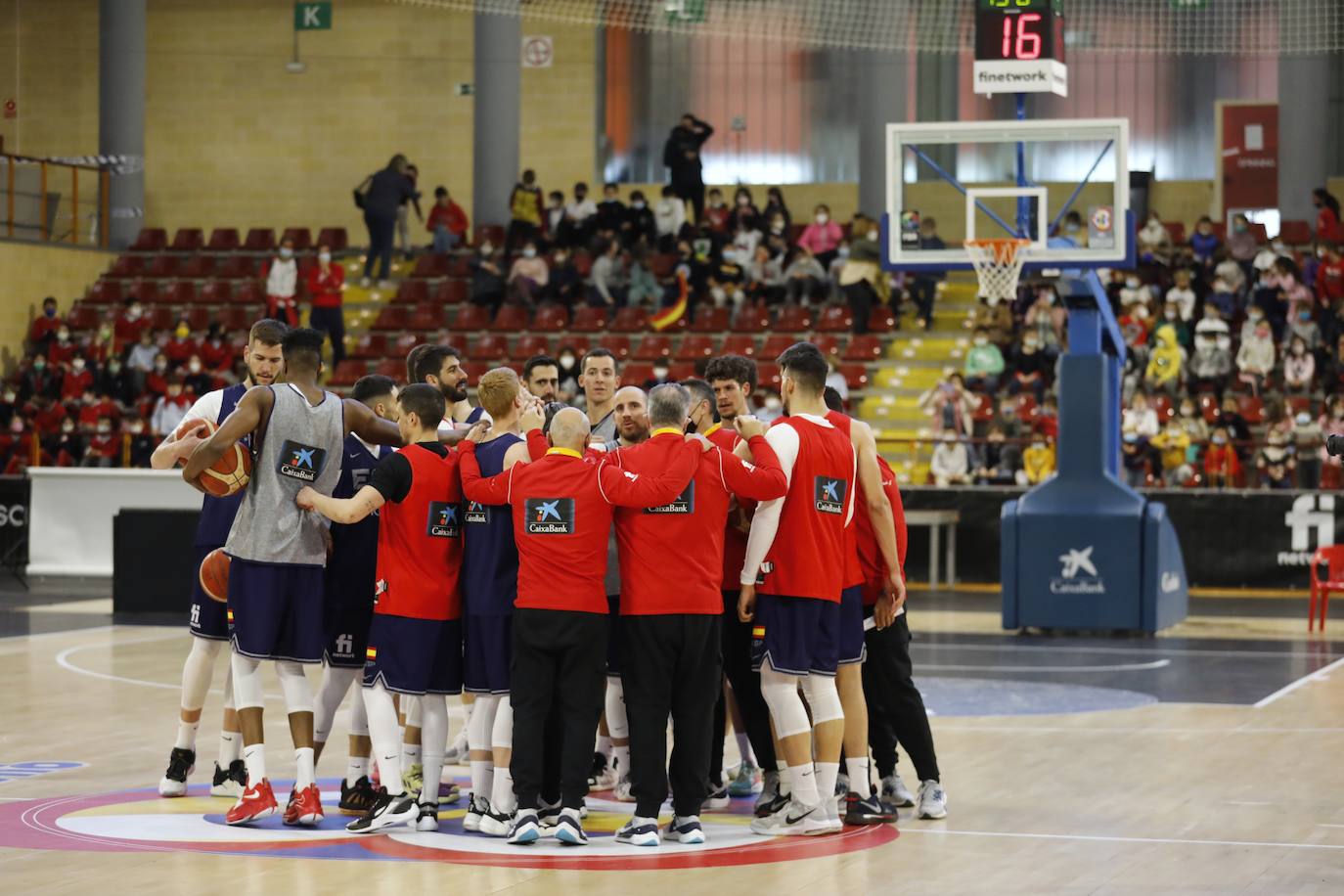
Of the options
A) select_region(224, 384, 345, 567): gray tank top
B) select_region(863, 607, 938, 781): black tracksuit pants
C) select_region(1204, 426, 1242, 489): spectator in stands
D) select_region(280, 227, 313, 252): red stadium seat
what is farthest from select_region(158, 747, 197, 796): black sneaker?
select_region(280, 227, 313, 252): red stadium seat

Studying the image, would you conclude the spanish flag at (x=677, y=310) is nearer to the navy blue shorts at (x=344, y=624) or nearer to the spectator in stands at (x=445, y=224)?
the spectator in stands at (x=445, y=224)

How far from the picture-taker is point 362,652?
27.6 feet

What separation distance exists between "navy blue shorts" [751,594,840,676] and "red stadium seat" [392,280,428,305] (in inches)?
843

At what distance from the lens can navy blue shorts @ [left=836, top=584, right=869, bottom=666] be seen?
8.21 meters

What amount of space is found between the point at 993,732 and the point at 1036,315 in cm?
1340

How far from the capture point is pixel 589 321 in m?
26.8

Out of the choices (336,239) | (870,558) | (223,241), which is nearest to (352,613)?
(870,558)

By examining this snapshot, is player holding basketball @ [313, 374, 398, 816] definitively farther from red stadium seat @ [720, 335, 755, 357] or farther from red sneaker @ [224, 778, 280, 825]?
red stadium seat @ [720, 335, 755, 357]

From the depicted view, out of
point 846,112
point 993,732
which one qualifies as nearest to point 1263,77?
point 846,112

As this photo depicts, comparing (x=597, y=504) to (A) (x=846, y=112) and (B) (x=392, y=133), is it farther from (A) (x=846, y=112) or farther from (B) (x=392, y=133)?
(B) (x=392, y=133)

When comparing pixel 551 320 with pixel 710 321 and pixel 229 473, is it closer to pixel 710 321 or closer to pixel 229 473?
pixel 710 321

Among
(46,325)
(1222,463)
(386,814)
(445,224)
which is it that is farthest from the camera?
(445,224)

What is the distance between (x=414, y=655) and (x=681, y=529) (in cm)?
124

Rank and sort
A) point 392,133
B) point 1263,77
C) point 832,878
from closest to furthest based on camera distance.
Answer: point 832,878 < point 1263,77 < point 392,133
